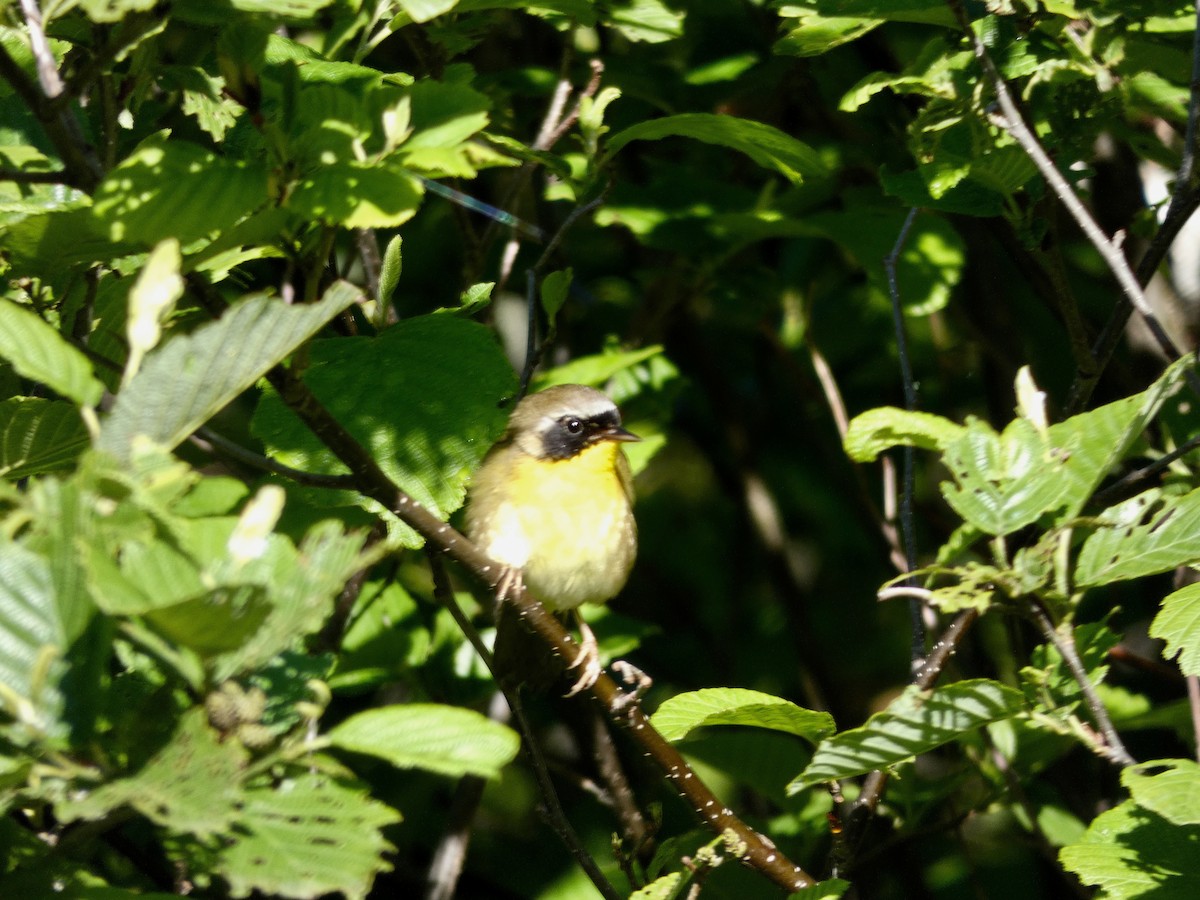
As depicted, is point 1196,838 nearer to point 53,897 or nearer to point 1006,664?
point 53,897

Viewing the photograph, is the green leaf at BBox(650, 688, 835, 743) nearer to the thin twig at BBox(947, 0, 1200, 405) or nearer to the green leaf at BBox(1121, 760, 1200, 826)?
the green leaf at BBox(1121, 760, 1200, 826)

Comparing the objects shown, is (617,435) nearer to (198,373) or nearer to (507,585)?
(507,585)

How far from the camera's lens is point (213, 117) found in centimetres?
176

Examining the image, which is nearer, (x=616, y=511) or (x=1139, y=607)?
(x=616, y=511)

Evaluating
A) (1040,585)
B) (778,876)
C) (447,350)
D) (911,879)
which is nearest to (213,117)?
(447,350)

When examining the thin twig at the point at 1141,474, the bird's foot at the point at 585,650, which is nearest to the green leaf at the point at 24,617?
the bird's foot at the point at 585,650

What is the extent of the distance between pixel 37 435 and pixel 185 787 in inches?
26.9

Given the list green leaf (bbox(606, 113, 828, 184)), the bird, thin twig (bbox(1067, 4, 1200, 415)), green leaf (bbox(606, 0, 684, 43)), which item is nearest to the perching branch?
green leaf (bbox(606, 113, 828, 184))

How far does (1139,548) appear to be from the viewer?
1594mm

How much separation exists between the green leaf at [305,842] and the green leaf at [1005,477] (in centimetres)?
80

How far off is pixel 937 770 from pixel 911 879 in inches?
16.8

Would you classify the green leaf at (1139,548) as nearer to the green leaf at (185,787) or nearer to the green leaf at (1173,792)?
the green leaf at (1173,792)

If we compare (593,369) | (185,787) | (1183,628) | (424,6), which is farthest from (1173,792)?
(593,369)

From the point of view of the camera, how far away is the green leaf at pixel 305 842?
1127mm
